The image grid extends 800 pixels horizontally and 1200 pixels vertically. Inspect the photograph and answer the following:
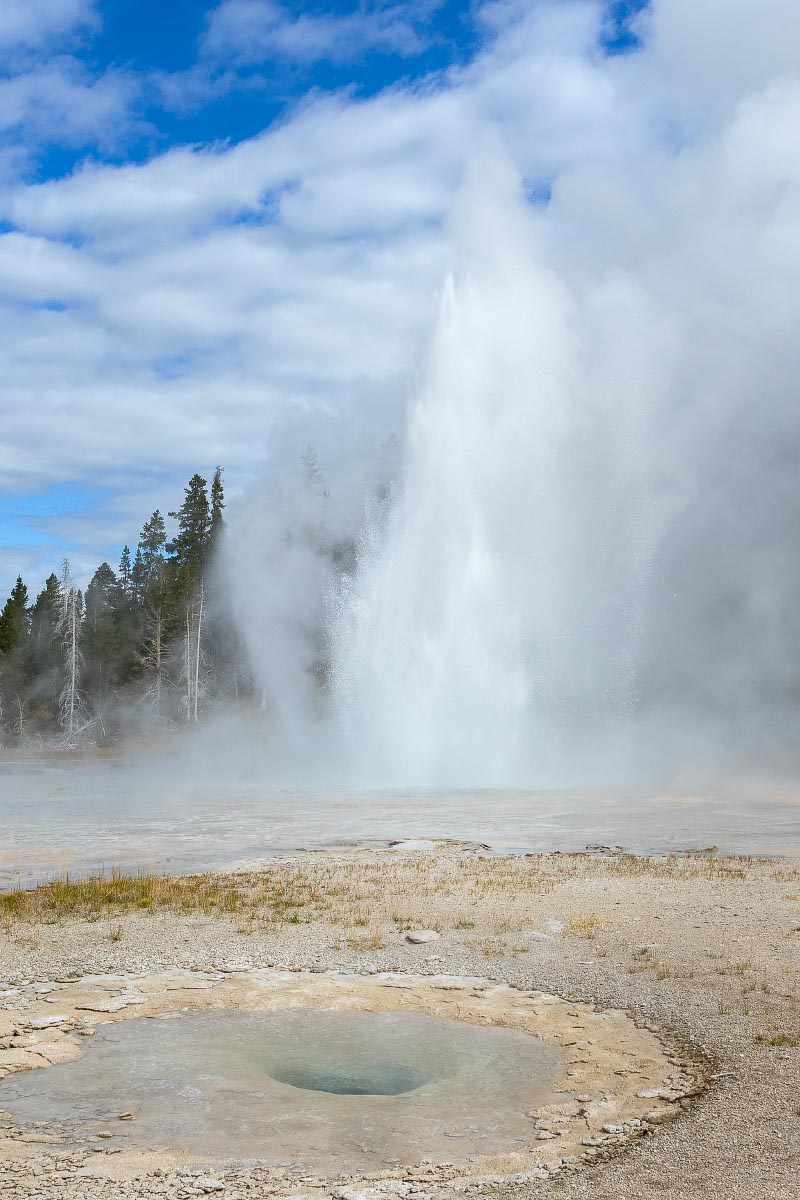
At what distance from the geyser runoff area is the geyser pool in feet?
0.05

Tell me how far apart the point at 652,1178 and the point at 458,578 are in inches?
988

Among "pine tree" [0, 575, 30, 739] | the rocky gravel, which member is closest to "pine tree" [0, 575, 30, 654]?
"pine tree" [0, 575, 30, 739]

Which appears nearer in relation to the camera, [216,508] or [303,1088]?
[303,1088]

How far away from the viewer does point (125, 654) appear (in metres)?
62.8

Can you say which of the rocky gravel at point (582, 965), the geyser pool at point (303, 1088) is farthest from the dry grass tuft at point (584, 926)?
the geyser pool at point (303, 1088)

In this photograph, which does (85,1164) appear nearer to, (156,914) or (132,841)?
(156,914)

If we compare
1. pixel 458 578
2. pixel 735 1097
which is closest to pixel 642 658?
pixel 458 578

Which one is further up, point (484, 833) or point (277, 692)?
point (277, 692)

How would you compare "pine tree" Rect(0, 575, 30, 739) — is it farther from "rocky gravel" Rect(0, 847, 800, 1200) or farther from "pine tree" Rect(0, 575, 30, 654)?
"rocky gravel" Rect(0, 847, 800, 1200)

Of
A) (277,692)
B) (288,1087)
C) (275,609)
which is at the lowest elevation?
(288,1087)

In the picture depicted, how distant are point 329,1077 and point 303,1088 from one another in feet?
0.85

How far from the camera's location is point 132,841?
18.2 meters

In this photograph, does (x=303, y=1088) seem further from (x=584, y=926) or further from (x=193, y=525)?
(x=193, y=525)

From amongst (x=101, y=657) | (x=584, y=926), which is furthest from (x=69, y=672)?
(x=584, y=926)
